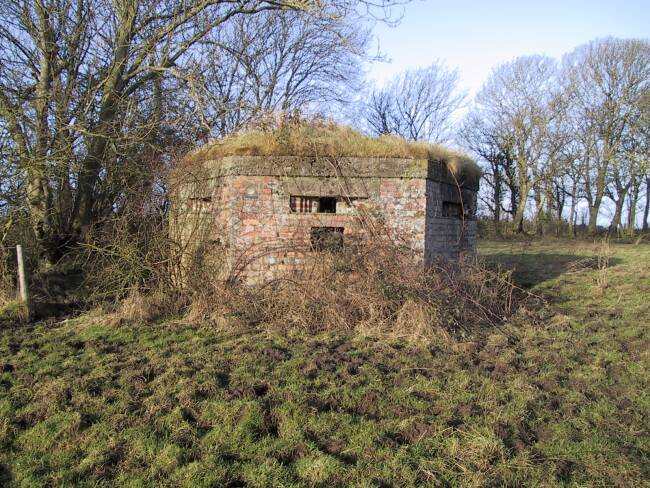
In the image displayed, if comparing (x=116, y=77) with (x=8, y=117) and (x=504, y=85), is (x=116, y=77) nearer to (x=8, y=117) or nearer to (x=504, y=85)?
(x=8, y=117)

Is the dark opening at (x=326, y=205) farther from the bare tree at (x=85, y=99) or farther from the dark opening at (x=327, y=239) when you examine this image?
the bare tree at (x=85, y=99)

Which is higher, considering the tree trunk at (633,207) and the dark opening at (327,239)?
the tree trunk at (633,207)

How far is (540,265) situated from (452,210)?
209 inches

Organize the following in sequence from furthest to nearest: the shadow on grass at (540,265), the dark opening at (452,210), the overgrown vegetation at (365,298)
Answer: the shadow on grass at (540,265) < the dark opening at (452,210) < the overgrown vegetation at (365,298)

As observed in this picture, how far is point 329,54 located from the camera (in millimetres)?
20578

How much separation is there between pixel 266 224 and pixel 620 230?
80.4 ft

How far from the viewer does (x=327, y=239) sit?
6.97 meters

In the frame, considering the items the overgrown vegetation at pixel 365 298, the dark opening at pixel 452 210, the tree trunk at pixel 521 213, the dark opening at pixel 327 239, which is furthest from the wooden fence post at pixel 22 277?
the tree trunk at pixel 521 213

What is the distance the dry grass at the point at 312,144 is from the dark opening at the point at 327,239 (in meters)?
1.14

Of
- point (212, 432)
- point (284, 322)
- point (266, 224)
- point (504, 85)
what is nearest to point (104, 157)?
point (266, 224)

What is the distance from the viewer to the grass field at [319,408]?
3010mm

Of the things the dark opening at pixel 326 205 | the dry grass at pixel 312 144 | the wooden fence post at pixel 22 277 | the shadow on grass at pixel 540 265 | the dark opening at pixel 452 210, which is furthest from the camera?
the shadow on grass at pixel 540 265

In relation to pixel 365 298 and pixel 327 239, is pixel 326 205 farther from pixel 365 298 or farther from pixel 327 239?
pixel 365 298

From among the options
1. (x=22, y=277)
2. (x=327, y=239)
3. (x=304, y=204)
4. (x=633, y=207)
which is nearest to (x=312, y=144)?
(x=304, y=204)
